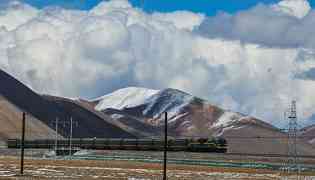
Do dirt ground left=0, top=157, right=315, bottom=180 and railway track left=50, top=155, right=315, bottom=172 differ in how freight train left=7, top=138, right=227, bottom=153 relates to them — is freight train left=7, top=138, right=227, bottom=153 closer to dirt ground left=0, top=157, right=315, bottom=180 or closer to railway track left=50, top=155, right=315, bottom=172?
railway track left=50, top=155, right=315, bottom=172

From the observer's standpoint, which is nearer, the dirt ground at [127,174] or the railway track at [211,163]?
the dirt ground at [127,174]

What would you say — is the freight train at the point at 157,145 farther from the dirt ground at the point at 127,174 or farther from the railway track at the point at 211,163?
the dirt ground at the point at 127,174

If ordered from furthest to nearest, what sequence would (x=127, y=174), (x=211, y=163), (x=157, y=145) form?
1. (x=157, y=145)
2. (x=211, y=163)
3. (x=127, y=174)

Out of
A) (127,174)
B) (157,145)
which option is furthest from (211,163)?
(157,145)

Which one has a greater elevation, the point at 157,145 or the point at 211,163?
the point at 157,145

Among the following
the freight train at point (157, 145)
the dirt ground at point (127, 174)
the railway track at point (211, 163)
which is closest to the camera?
the dirt ground at point (127, 174)

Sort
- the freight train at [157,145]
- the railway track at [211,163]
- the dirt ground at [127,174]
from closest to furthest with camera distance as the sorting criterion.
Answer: the dirt ground at [127,174], the railway track at [211,163], the freight train at [157,145]

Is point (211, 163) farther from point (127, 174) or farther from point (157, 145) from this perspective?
point (157, 145)

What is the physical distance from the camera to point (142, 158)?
14038cm

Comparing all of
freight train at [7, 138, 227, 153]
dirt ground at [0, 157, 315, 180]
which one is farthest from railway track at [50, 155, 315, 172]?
freight train at [7, 138, 227, 153]

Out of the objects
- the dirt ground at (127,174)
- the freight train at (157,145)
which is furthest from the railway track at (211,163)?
the freight train at (157,145)

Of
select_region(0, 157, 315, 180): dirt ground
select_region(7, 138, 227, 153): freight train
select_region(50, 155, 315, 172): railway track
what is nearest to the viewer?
select_region(0, 157, 315, 180): dirt ground

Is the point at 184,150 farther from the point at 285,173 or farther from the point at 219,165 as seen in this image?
the point at 285,173

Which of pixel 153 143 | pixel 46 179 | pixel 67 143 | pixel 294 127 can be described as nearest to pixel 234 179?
pixel 294 127
